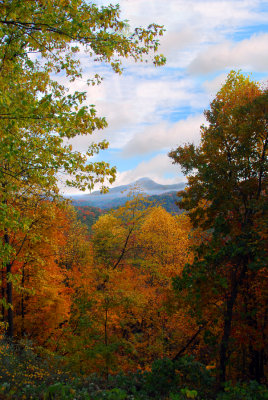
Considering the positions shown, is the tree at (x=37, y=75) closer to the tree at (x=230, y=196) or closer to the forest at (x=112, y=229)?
the forest at (x=112, y=229)

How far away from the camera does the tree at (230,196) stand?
25.0ft

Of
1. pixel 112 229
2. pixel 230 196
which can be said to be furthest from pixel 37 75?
pixel 112 229

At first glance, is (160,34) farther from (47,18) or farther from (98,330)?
(98,330)

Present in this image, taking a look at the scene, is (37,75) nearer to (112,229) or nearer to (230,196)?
(230,196)

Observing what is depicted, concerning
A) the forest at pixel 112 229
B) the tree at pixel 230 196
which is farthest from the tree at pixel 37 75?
the tree at pixel 230 196

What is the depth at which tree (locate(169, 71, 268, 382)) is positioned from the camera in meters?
7.63

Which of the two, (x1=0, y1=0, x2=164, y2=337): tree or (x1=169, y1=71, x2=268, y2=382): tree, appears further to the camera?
(x1=169, y1=71, x2=268, y2=382): tree

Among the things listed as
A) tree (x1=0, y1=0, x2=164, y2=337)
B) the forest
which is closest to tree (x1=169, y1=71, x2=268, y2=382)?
the forest

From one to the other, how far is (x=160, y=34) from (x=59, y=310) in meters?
13.5

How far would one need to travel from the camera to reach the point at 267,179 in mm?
8305

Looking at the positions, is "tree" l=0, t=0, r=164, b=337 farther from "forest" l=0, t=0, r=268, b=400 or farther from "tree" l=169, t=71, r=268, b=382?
"tree" l=169, t=71, r=268, b=382

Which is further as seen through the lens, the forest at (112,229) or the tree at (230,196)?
the tree at (230,196)

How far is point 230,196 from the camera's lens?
8438 mm

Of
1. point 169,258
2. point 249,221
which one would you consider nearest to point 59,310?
point 169,258
